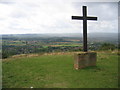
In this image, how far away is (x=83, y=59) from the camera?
270 inches

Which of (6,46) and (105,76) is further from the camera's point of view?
(6,46)

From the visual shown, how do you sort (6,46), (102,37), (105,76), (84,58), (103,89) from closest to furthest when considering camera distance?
(103,89)
(105,76)
(84,58)
(6,46)
(102,37)

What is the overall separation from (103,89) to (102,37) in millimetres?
17158

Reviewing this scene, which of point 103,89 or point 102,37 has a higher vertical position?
point 102,37

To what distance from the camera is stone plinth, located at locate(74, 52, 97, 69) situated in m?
6.68

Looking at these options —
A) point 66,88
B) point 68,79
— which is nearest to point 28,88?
point 66,88

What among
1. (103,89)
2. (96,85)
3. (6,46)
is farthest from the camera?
(6,46)

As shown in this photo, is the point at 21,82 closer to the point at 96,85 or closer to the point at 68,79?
the point at 68,79

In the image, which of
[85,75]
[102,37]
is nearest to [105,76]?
[85,75]

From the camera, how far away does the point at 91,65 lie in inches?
285

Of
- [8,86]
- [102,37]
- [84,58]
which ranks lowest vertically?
[8,86]

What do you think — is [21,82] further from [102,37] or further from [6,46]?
[102,37]

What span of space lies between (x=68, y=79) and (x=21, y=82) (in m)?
1.82

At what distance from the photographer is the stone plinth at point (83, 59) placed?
263 inches
